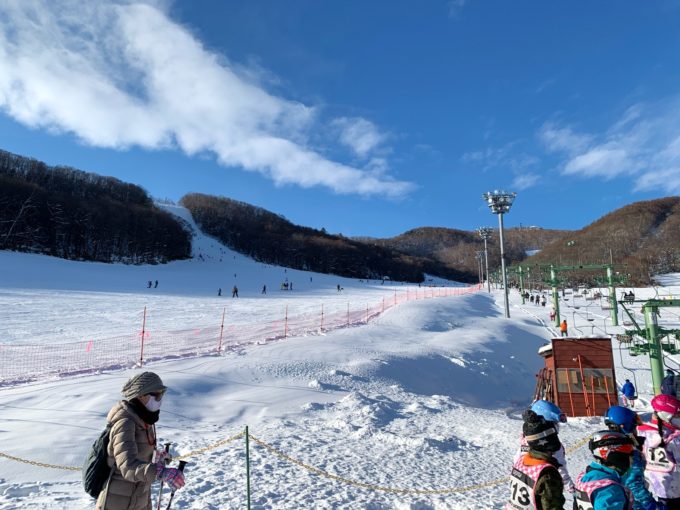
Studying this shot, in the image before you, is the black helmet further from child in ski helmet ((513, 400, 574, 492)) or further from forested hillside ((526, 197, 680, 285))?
forested hillside ((526, 197, 680, 285))

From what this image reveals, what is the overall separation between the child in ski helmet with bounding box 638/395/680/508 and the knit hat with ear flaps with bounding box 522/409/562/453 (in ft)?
5.53

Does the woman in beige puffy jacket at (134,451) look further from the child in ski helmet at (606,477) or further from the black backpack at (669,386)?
the black backpack at (669,386)

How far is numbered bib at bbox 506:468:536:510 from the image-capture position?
2.76m

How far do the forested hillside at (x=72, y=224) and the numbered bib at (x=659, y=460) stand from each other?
227ft

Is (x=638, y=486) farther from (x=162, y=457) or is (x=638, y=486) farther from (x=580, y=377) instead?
(x=580, y=377)

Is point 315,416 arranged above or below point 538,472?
below

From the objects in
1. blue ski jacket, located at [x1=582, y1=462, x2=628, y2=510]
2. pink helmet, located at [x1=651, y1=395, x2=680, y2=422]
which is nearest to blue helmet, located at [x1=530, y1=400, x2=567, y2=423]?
blue ski jacket, located at [x1=582, y1=462, x2=628, y2=510]

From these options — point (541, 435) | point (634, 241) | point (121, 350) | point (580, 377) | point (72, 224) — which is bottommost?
point (580, 377)

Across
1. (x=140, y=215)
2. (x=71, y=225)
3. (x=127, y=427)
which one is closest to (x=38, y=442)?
(x=127, y=427)

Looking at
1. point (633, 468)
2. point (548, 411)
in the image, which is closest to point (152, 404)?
point (548, 411)

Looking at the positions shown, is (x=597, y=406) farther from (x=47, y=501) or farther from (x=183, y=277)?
(x=183, y=277)

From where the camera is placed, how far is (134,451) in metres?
2.80

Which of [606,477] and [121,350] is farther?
[121,350]

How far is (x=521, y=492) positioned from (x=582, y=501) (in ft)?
1.22
